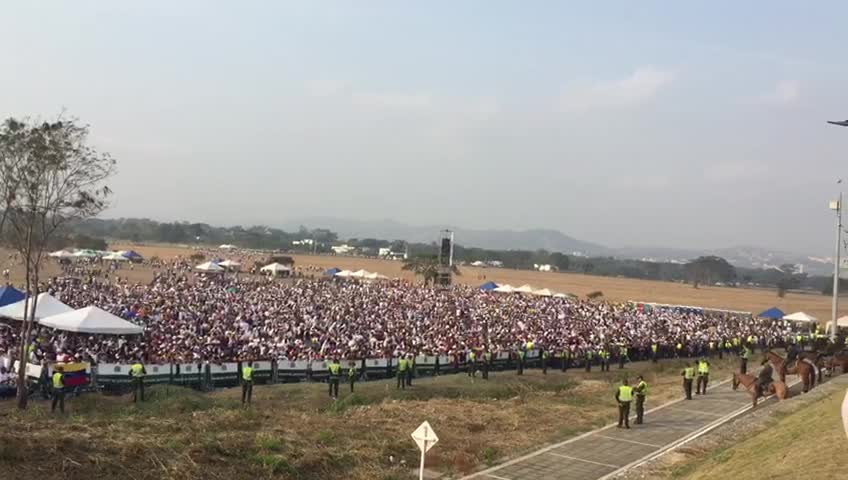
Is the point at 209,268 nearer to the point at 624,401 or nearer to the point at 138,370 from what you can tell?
the point at 138,370

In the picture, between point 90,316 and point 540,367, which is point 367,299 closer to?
point 540,367

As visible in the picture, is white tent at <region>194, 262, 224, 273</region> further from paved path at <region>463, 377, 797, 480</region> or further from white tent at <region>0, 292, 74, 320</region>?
paved path at <region>463, 377, 797, 480</region>

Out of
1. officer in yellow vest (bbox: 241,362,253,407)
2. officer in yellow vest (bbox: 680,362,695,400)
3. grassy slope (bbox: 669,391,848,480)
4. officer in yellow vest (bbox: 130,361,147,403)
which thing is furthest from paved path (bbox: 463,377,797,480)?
officer in yellow vest (bbox: 130,361,147,403)

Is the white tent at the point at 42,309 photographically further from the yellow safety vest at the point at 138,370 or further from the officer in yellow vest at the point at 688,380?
the officer in yellow vest at the point at 688,380

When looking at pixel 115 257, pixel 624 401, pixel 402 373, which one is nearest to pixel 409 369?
pixel 402 373

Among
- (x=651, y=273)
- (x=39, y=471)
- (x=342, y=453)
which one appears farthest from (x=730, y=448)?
(x=651, y=273)
